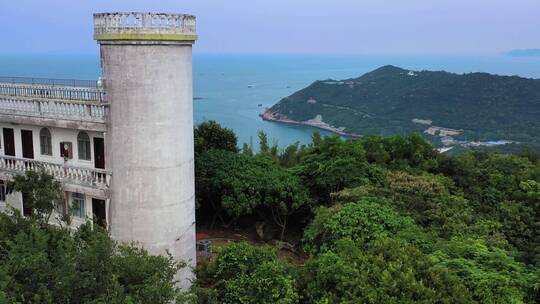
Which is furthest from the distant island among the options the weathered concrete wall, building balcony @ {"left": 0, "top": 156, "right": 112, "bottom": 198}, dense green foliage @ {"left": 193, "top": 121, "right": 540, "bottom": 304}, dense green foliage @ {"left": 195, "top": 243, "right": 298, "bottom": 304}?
building balcony @ {"left": 0, "top": 156, "right": 112, "bottom": 198}

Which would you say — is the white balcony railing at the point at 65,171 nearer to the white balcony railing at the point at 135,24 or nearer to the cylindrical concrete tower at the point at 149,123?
the cylindrical concrete tower at the point at 149,123

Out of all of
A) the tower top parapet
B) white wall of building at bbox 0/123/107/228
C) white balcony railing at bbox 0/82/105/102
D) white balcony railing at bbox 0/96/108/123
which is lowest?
white wall of building at bbox 0/123/107/228

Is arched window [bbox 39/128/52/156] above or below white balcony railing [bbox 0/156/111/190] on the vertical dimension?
above

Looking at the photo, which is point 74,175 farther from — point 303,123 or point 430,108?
point 303,123

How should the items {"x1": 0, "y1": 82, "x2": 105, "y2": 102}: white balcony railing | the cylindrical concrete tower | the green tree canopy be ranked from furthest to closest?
the green tree canopy, {"x1": 0, "y1": 82, "x2": 105, "y2": 102}: white balcony railing, the cylindrical concrete tower

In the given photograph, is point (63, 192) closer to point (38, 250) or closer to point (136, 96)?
point (136, 96)

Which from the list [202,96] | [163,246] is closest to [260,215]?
[163,246]

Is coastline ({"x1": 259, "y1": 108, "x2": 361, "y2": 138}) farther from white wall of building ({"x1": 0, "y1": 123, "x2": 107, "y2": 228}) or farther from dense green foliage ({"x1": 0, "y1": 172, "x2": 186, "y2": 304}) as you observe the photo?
dense green foliage ({"x1": 0, "y1": 172, "x2": 186, "y2": 304})
